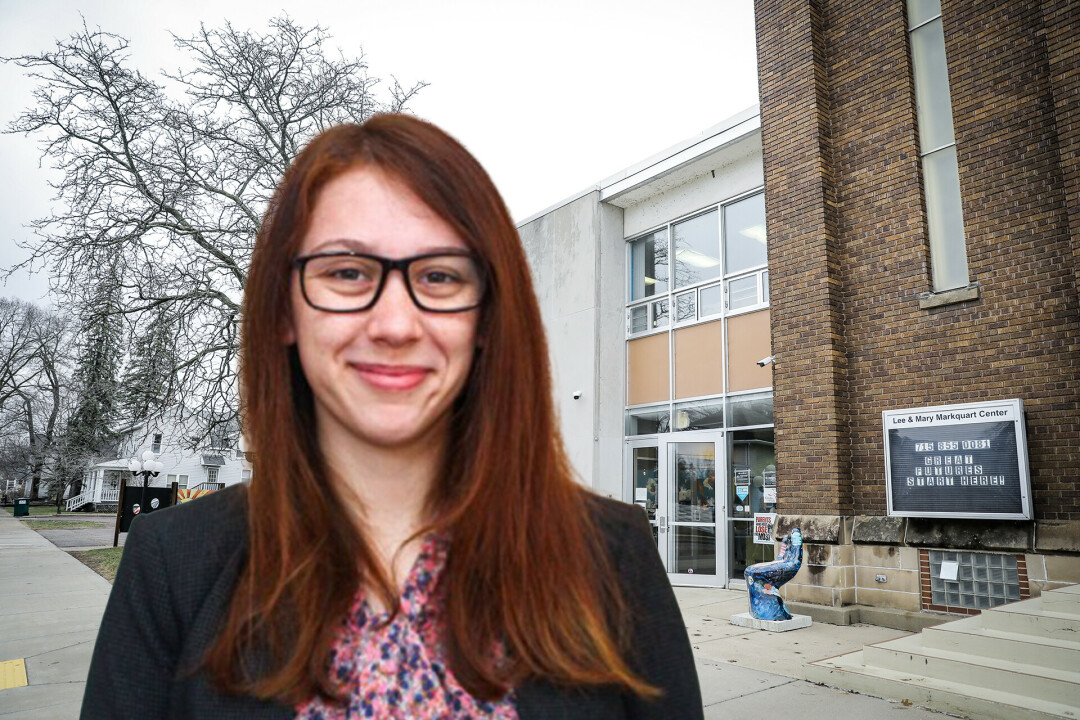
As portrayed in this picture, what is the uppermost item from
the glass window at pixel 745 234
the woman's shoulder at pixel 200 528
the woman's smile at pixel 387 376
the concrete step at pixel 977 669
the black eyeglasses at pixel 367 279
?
the glass window at pixel 745 234

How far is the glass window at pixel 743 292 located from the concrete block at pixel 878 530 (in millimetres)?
4750

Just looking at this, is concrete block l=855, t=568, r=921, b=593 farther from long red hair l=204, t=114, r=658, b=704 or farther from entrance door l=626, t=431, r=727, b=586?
long red hair l=204, t=114, r=658, b=704

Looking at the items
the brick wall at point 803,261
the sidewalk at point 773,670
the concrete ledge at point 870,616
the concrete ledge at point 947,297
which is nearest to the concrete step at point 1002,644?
the sidewalk at point 773,670

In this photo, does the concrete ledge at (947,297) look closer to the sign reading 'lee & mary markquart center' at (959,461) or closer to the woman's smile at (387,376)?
the sign reading 'lee & mary markquart center' at (959,461)

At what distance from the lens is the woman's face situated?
1086 mm

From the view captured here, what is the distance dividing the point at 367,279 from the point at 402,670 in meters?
0.62

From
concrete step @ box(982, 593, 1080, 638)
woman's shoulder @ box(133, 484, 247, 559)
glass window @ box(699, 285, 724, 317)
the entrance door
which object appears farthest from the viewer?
glass window @ box(699, 285, 724, 317)

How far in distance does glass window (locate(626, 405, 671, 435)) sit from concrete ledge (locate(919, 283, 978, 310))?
604 centimetres

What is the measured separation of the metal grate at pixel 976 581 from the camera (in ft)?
24.0

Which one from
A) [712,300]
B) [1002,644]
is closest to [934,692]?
[1002,644]

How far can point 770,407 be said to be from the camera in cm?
1166

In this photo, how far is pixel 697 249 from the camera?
1367 cm

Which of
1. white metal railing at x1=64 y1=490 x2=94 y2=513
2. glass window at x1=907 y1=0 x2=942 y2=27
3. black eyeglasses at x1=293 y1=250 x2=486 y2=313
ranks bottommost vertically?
white metal railing at x1=64 y1=490 x2=94 y2=513

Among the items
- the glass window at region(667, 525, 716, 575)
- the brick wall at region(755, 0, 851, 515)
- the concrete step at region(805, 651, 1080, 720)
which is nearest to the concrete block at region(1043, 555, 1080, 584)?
the brick wall at region(755, 0, 851, 515)
